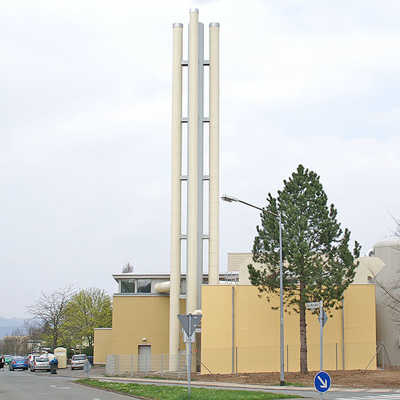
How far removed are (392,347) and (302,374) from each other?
1115 cm

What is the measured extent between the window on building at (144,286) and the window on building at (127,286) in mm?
518

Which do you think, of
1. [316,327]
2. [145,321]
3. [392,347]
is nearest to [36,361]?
[145,321]

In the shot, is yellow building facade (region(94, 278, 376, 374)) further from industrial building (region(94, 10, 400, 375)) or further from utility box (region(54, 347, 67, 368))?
utility box (region(54, 347, 67, 368))

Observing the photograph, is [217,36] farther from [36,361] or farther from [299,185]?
[36,361]

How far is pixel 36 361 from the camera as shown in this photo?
55.9m

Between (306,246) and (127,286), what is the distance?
24.7 meters

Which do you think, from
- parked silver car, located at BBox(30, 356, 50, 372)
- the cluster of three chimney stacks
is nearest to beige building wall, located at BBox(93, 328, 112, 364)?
parked silver car, located at BBox(30, 356, 50, 372)

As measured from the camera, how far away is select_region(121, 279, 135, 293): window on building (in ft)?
186

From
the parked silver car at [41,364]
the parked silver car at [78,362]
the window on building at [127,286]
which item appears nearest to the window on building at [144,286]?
the window on building at [127,286]

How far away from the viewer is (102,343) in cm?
6372

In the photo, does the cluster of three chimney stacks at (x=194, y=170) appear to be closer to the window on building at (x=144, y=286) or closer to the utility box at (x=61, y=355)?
the window on building at (x=144, y=286)

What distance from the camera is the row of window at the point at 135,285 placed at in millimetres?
56625

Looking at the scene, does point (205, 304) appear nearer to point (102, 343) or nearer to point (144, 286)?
point (144, 286)

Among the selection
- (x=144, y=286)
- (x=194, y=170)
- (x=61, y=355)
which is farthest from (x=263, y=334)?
(x=61, y=355)
